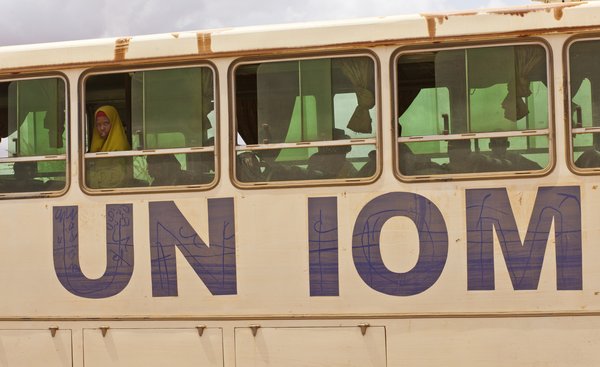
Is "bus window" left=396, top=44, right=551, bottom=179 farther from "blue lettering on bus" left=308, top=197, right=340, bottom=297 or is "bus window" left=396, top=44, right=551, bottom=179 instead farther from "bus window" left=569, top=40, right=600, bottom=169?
"blue lettering on bus" left=308, top=197, right=340, bottom=297

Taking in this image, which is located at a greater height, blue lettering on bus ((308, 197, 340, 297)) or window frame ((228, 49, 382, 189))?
window frame ((228, 49, 382, 189))

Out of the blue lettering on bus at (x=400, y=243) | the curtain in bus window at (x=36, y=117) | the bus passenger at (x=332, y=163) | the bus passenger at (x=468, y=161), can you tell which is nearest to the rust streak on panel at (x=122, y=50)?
the curtain in bus window at (x=36, y=117)

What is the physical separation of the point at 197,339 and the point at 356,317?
1.13 m

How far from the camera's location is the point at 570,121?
5.49 m

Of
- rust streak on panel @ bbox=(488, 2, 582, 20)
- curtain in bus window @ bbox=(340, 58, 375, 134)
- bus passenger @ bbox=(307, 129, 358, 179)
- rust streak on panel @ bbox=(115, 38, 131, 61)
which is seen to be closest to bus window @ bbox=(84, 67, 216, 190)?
rust streak on panel @ bbox=(115, 38, 131, 61)

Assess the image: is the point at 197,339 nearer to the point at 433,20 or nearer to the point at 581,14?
the point at 433,20

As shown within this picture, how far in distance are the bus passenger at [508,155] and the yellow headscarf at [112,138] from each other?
258 centimetres

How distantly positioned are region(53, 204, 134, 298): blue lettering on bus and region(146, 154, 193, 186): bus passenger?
11.1 inches

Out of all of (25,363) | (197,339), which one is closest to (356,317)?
(197,339)

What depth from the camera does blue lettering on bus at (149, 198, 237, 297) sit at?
586cm

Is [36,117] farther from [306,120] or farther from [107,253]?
[306,120]

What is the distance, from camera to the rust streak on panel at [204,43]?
5953mm

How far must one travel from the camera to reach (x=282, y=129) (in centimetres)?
591

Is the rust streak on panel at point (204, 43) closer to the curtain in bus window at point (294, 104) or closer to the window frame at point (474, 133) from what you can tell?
the curtain in bus window at point (294, 104)
